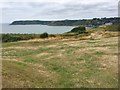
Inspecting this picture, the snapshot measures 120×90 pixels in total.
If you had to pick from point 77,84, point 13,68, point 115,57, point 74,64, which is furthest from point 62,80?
point 115,57

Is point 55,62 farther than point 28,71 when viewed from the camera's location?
Yes

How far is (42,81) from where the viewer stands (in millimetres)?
20672

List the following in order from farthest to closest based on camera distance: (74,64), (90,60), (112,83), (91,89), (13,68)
Answer: 1. (90,60)
2. (74,64)
3. (13,68)
4. (112,83)
5. (91,89)

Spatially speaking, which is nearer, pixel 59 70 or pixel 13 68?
pixel 13 68

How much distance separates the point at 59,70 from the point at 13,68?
500 cm

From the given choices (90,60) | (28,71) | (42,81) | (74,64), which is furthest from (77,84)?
(90,60)

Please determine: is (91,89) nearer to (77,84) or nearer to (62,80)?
(77,84)

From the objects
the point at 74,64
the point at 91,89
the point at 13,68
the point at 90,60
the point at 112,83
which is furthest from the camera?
the point at 90,60

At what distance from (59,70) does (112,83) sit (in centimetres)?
618

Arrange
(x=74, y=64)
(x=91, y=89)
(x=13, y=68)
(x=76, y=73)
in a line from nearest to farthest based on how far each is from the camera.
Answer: (x=91, y=89) → (x=13, y=68) → (x=76, y=73) → (x=74, y=64)

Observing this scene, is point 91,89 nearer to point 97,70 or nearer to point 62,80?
point 62,80

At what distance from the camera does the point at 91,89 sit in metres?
19.6

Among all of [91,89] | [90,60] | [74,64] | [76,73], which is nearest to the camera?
[91,89]

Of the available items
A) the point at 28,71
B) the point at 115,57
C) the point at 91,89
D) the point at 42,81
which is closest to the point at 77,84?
the point at 91,89
